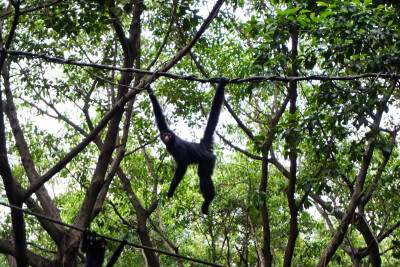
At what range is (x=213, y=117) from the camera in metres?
6.33

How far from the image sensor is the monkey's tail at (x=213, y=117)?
18.8 ft

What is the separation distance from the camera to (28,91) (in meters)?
10.7

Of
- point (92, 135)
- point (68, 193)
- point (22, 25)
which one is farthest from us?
point (68, 193)

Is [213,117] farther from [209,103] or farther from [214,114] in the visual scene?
[209,103]

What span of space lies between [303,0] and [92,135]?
14.8 feet

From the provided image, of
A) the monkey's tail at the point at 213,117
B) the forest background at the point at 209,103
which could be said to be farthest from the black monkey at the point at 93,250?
the monkey's tail at the point at 213,117

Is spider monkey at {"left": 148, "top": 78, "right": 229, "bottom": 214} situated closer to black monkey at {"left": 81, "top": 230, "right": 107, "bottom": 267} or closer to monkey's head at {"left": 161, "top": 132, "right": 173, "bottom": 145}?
monkey's head at {"left": 161, "top": 132, "right": 173, "bottom": 145}

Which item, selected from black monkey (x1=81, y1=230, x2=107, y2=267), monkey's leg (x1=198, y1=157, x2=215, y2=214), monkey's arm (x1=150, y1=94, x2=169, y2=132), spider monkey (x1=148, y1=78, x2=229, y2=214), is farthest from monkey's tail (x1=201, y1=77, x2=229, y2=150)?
black monkey (x1=81, y1=230, x2=107, y2=267)

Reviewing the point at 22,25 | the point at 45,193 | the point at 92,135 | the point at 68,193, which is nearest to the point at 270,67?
the point at 92,135

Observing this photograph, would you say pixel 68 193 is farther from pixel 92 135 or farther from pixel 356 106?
pixel 356 106

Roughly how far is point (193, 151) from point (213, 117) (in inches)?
24.0

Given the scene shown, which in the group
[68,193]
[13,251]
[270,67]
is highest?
[68,193]

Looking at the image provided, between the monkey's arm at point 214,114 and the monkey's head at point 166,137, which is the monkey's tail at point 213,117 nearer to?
the monkey's arm at point 214,114

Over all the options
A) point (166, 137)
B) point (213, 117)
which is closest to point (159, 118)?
point (166, 137)
